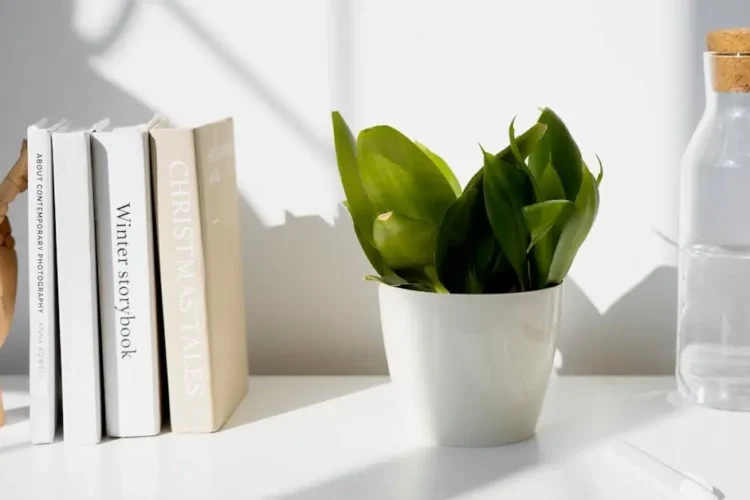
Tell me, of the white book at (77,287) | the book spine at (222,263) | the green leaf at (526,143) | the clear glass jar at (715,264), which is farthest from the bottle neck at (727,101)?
the white book at (77,287)

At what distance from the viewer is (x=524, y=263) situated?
0.73 m

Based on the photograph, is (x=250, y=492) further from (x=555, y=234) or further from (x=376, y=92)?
(x=376, y=92)

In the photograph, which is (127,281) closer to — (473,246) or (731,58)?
(473,246)

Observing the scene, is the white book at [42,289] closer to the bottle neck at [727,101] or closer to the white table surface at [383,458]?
the white table surface at [383,458]

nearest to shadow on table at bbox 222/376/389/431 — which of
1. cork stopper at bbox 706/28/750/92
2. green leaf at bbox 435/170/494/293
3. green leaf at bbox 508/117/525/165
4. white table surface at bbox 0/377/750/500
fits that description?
white table surface at bbox 0/377/750/500

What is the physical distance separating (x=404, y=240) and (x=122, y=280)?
24cm

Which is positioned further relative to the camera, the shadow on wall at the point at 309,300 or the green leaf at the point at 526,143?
the shadow on wall at the point at 309,300

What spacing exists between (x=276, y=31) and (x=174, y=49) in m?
0.11

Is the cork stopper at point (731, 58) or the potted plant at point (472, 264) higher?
the cork stopper at point (731, 58)

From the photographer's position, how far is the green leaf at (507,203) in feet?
2.28

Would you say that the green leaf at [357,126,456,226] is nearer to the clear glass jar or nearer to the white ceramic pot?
the white ceramic pot

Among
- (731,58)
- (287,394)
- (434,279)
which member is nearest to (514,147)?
(434,279)

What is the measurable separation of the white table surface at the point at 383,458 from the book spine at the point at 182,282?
30 mm

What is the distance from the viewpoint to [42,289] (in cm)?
77
